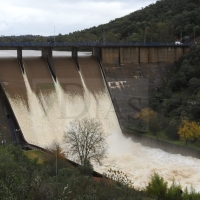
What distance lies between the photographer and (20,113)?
80.5 ft

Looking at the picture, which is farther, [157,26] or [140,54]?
[157,26]

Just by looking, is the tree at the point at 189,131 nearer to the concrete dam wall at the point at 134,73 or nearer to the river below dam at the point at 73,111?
the river below dam at the point at 73,111

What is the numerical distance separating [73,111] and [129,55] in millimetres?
11033

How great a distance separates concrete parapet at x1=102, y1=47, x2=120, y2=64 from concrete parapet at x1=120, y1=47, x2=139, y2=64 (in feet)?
2.01

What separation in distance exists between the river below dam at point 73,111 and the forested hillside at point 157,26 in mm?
17321

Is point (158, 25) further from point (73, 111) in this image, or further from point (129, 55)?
point (73, 111)

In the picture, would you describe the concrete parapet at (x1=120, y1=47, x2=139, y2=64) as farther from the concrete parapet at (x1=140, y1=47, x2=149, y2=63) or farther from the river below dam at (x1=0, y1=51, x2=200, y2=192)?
the river below dam at (x1=0, y1=51, x2=200, y2=192)

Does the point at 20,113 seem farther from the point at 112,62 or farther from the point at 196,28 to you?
the point at 196,28

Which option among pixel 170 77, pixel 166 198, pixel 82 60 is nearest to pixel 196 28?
pixel 170 77

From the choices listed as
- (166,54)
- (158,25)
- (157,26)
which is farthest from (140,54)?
(157,26)

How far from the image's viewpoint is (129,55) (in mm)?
35375

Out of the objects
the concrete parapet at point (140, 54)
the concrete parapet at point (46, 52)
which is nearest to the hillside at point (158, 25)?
the concrete parapet at point (140, 54)

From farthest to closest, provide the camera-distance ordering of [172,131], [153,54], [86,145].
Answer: [153,54] < [172,131] < [86,145]

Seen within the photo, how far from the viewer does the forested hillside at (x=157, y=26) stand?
1832 inches
